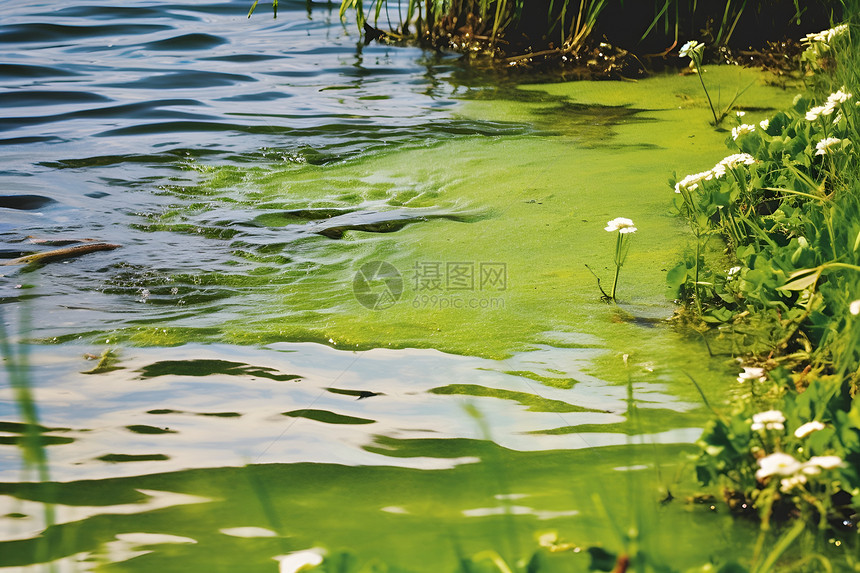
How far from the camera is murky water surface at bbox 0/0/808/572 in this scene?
4.82ft

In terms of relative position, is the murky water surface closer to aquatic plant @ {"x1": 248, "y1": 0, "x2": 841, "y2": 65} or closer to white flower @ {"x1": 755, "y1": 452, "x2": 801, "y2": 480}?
white flower @ {"x1": 755, "y1": 452, "x2": 801, "y2": 480}

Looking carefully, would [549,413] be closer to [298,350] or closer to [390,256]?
[298,350]

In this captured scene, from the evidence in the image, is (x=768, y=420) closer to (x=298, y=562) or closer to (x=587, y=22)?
(x=298, y=562)

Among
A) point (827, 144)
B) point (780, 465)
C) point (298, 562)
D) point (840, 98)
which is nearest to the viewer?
point (298, 562)

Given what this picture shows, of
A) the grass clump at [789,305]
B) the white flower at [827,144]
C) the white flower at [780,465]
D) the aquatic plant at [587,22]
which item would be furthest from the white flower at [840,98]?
the aquatic plant at [587,22]

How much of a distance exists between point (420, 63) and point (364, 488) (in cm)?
530

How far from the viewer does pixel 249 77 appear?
6434 millimetres

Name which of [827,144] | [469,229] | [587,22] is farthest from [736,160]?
[587,22]

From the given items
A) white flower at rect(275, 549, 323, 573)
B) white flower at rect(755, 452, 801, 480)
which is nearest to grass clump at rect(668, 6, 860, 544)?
white flower at rect(755, 452, 801, 480)

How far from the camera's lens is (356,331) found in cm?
234

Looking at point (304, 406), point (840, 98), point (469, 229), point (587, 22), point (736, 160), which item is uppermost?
point (587, 22)

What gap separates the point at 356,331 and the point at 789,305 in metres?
1.10

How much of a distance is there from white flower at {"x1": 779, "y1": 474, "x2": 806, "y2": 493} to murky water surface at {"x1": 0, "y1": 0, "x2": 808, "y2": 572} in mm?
112

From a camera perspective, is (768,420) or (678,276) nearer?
(768,420)
